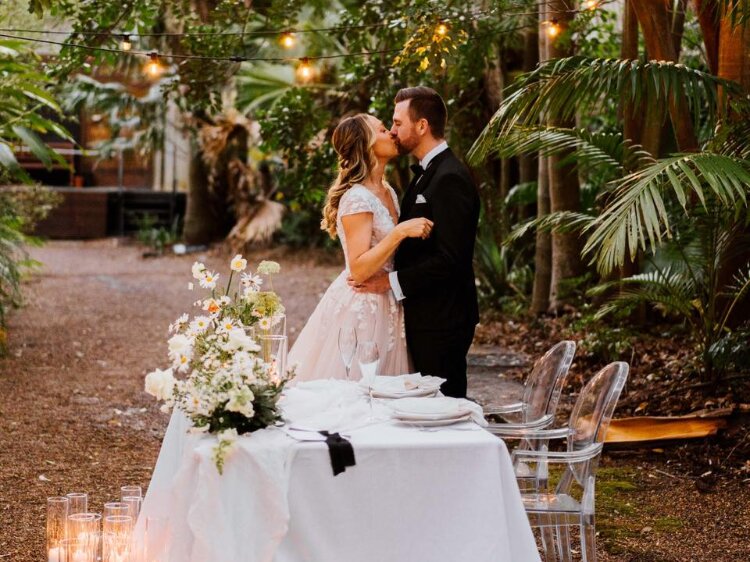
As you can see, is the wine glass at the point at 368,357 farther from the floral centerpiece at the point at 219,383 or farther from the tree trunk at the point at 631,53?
the tree trunk at the point at 631,53

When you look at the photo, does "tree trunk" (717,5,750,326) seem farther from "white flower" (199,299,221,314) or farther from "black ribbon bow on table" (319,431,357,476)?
"black ribbon bow on table" (319,431,357,476)

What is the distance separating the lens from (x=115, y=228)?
22.3m

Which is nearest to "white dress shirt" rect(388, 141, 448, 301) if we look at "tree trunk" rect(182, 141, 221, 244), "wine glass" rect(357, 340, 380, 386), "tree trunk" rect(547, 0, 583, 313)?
"wine glass" rect(357, 340, 380, 386)

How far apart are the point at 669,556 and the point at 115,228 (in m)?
18.9

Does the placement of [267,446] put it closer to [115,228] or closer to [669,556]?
[669,556]

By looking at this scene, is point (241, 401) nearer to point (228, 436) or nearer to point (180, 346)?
point (228, 436)

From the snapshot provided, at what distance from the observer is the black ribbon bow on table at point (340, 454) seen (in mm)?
3129

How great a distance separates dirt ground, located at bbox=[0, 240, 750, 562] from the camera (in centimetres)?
500

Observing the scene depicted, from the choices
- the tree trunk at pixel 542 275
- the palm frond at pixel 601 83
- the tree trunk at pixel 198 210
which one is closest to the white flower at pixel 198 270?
the palm frond at pixel 601 83

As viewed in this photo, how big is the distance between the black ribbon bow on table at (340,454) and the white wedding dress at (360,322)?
4.50 ft

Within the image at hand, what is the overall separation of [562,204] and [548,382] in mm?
5421

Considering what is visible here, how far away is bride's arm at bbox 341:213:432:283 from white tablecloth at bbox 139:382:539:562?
4.10ft

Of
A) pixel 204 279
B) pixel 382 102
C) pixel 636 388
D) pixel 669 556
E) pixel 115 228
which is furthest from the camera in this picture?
pixel 115 228

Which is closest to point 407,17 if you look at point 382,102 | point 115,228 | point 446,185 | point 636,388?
point 382,102
